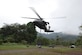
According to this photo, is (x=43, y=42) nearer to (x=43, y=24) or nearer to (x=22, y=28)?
(x=22, y=28)

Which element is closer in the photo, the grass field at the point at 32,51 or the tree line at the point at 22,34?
the grass field at the point at 32,51

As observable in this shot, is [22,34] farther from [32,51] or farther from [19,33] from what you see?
[32,51]

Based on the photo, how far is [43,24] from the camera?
36.1m

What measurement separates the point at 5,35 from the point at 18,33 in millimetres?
5965

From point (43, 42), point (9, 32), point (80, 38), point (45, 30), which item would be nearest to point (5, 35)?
point (9, 32)

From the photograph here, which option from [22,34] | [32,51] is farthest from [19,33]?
[32,51]

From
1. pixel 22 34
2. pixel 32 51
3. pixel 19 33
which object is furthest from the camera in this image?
pixel 22 34

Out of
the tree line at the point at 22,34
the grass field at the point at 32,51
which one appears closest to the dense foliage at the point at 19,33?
the tree line at the point at 22,34

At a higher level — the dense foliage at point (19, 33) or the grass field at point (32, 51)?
the dense foliage at point (19, 33)

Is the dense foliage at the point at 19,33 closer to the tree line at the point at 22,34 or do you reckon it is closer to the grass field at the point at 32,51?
the tree line at the point at 22,34

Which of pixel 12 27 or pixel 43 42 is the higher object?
pixel 12 27

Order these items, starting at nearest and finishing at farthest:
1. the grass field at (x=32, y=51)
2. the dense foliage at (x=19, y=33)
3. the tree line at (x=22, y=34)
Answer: the grass field at (x=32, y=51), the tree line at (x=22, y=34), the dense foliage at (x=19, y=33)

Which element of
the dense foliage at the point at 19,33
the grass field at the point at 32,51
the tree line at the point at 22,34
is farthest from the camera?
the dense foliage at the point at 19,33

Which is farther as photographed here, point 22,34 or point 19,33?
point 22,34
